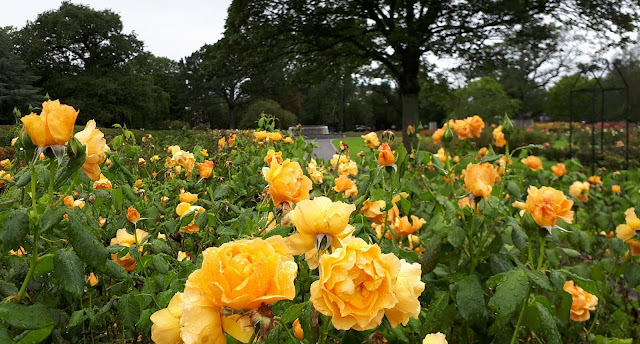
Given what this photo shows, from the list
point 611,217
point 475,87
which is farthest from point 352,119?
point 611,217

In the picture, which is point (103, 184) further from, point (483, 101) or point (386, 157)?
point (483, 101)

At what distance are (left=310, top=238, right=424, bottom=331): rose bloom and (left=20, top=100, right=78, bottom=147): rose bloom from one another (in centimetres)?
42

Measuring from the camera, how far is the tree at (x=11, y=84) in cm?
2134

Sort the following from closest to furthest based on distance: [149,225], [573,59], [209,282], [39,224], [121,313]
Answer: [209,282]
[39,224]
[121,313]
[149,225]
[573,59]

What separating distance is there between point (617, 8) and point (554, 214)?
41.0 feet

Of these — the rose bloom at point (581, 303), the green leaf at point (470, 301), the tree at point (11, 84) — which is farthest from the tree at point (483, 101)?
the green leaf at point (470, 301)

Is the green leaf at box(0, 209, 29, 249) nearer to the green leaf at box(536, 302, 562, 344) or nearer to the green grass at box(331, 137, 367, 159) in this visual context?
the green leaf at box(536, 302, 562, 344)

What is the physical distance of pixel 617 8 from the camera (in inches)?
432

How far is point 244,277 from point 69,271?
0.37 metres

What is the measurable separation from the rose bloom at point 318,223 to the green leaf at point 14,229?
0.36m

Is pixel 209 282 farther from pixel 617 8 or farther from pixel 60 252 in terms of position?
pixel 617 8

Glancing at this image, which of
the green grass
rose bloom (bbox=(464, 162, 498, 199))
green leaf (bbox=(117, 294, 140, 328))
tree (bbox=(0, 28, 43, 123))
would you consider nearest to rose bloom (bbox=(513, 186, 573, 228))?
rose bloom (bbox=(464, 162, 498, 199))

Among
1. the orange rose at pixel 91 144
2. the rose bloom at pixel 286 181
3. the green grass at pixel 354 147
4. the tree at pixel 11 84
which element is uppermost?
the tree at pixel 11 84

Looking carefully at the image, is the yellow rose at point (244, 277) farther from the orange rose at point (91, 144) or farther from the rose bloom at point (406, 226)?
the rose bloom at point (406, 226)
